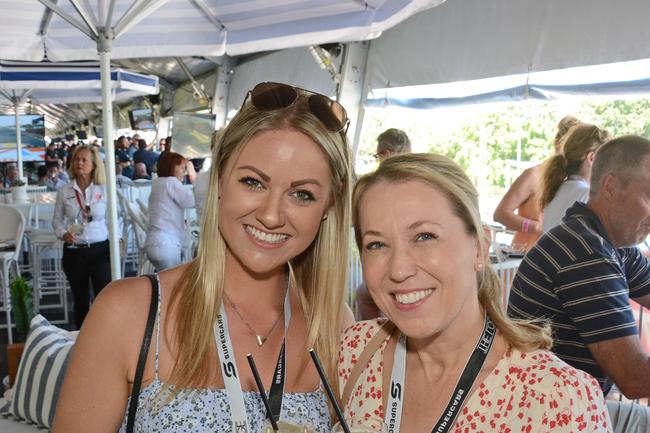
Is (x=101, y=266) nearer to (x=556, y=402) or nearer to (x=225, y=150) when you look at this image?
(x=225, y=150)

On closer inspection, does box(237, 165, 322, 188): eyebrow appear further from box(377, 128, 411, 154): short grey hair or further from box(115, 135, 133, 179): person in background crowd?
box(115, 135, 133, 179): person in background crowd

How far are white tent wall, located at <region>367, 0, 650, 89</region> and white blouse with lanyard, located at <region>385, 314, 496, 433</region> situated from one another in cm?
532

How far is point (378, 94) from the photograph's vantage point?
10.3 meters

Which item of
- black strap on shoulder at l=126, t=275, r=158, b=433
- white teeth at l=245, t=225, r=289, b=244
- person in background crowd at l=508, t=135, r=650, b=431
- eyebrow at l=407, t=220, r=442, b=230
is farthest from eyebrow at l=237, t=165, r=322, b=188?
person in background crowd at l=508, t=135, r=650, b=431

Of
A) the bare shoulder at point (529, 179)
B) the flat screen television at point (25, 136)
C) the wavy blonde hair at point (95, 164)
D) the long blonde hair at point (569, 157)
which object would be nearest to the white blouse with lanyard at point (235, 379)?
the long blonde hair at point (569, 157)

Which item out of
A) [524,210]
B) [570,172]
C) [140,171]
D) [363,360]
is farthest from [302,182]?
[140,171]

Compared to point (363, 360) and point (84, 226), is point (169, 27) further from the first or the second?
point (363, 360)

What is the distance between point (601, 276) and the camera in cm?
209

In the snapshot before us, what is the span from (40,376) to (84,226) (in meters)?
3.08

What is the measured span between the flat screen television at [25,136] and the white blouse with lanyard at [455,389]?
12.9 m

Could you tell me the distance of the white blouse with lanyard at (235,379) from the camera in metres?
1.41

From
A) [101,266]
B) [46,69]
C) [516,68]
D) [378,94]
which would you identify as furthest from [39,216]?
[516,68]

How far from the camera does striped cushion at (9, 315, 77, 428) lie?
2.53 meters

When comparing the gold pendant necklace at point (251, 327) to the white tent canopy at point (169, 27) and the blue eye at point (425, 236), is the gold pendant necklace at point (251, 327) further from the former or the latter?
the white tent canopy at point (169, 27)
